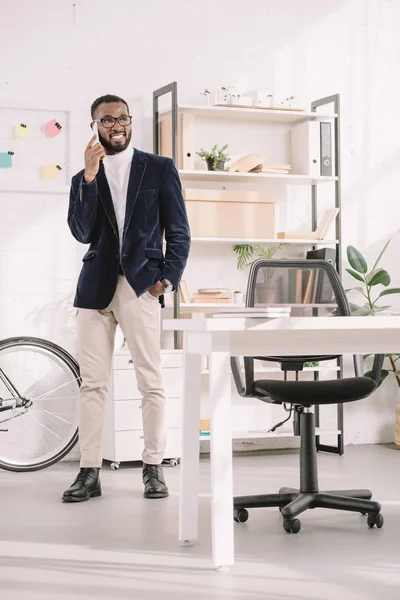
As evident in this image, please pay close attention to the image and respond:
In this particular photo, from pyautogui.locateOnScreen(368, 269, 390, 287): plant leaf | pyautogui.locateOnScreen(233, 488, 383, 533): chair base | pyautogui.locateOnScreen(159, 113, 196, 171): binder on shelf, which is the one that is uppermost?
pyautogui.locateOnScreen(159, 113, 196, 171): binder on shelf

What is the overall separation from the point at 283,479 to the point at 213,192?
1561 millimetres

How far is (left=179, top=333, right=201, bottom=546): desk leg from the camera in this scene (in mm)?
2588

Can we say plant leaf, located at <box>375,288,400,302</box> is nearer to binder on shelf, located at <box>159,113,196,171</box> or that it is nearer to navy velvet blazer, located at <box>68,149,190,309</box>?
binder on shelf, located at <box>159,113,196,171</box>

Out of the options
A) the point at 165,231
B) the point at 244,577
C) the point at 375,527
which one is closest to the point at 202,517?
the point at 375,527

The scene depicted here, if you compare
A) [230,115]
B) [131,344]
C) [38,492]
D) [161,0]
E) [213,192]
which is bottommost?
[38,492]

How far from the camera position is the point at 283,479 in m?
Result: 3.94

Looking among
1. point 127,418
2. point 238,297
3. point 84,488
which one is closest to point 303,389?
point 84,488

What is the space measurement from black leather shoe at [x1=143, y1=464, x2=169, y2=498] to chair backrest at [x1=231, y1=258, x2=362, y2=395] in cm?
64

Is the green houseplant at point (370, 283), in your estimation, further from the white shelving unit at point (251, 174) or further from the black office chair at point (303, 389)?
the black office chair at point (303, 389)

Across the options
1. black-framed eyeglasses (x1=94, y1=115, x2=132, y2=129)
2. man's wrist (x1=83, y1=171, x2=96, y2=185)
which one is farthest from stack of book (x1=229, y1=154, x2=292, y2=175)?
man's wrist (x1=83, y1=171, x2=96, y2=185)

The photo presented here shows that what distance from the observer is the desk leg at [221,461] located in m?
2.28

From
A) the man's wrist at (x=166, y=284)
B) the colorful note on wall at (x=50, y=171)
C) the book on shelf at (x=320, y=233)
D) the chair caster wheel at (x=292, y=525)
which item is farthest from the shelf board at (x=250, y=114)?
the chair caster wheel at (x=292, y=525)

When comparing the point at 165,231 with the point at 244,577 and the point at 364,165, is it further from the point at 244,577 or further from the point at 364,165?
the point at 364,165

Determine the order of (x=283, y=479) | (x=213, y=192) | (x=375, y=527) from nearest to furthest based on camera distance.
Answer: (x=375, y=527)
(x=283, y=479)
(x=213, y=192)
